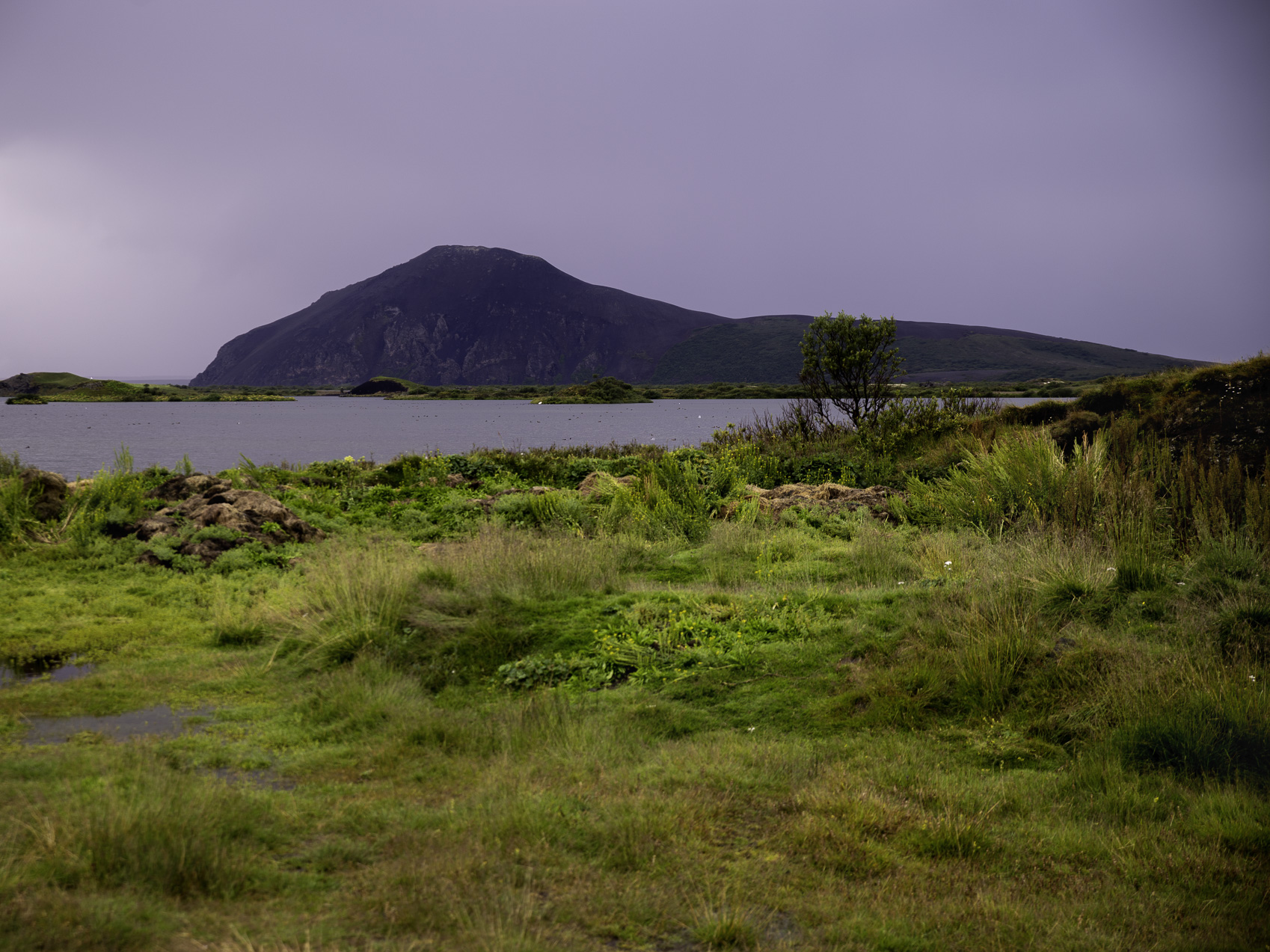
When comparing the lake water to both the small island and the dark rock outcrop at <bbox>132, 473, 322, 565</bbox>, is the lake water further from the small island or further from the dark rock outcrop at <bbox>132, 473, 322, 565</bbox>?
the small island

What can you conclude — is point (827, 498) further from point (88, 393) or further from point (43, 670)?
point (88, 393)

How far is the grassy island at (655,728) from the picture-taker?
3.29 metres

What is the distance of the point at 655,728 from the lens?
563 cm

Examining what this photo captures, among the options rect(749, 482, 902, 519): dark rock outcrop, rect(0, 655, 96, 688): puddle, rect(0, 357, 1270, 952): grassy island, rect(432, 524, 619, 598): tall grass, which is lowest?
rect(0, 655, 96, 688): puddle

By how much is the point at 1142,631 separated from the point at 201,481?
46.2ft

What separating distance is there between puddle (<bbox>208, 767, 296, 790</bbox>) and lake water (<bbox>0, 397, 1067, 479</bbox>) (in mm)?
16328

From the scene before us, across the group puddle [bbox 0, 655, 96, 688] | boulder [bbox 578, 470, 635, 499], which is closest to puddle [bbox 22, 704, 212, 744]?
puddle [bbox 0, 655, 96, 688]

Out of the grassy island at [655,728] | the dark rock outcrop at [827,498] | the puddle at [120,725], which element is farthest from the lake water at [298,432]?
the puddle at [120,725]

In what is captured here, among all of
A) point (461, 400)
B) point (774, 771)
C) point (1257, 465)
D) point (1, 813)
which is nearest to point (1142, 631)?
point (774, 771)

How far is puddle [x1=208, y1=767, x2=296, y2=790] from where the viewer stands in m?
4.64

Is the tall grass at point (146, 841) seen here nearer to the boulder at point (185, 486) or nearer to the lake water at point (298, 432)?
the boulder at point (185, 486)

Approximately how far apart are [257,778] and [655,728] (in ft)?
8.52

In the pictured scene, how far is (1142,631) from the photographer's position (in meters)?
6.39

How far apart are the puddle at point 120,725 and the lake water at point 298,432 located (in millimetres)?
14761
